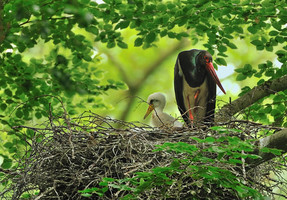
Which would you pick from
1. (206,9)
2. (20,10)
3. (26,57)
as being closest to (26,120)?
(20,10)

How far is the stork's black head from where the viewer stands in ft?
16.7

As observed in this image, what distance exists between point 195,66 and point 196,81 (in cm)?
17

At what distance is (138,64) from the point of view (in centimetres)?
1080

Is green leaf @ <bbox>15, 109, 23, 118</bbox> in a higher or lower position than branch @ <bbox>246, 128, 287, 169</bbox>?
higher

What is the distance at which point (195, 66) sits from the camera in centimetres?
525

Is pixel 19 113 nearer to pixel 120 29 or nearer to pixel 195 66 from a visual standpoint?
pixel 120 29

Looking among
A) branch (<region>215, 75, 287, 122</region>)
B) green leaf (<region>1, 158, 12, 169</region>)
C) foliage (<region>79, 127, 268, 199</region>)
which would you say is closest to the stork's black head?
branch (<region>215, 75, 287, 122</region>)

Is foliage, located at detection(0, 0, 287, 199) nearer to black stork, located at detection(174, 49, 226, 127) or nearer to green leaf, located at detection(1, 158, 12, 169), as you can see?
green leaf, located at detection(1, 158, 12, 169)

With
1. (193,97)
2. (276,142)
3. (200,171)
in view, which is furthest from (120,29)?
(200,171)

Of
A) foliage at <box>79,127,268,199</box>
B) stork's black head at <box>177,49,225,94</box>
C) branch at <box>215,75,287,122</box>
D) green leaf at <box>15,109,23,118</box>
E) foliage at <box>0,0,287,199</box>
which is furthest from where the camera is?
green leaf at <box>15,109,23,118</box>

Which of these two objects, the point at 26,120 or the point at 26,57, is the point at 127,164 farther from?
the point at 26,57

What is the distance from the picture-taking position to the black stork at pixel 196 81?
5.12 meters

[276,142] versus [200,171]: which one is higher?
[276,142]

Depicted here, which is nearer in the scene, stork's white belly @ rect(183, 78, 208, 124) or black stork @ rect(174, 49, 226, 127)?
black stork @ rect(174, 49, 226, 127)
